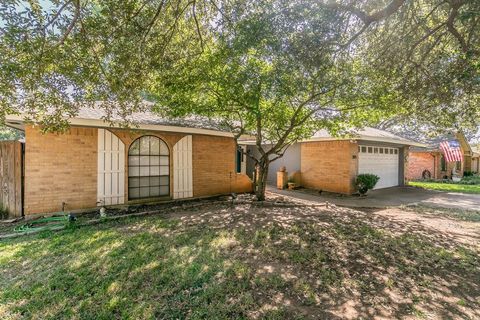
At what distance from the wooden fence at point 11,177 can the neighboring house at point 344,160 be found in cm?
1158

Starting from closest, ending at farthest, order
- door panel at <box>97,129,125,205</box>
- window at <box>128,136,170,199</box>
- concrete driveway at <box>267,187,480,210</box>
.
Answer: door panel at <box>97,129,125,205</box>, window at <box>128,136,170,199</box>, concrete driveway at <box>267,187,480,210</box>

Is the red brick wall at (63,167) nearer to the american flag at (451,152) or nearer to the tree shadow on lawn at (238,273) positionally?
the tree shadow on lawn at (238,273)

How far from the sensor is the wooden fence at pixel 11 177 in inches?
283

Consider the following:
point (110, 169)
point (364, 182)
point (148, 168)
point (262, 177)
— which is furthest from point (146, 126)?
point (364, 182)

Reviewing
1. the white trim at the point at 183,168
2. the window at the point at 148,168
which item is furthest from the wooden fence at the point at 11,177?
the white trim at the point at 183,168

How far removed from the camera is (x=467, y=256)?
4977 millimetres

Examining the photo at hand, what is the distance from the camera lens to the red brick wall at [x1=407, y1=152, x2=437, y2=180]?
2158cm

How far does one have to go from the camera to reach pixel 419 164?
2206 centimetres

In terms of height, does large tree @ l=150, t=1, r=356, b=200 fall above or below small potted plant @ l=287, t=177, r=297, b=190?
above

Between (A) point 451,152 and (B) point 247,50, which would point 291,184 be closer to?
(B) point 247,50

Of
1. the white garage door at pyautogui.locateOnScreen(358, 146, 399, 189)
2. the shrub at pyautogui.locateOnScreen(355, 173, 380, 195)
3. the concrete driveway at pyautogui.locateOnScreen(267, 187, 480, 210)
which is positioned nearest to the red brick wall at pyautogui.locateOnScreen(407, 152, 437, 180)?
the white garage door at pyautogui.locateOnScreen(358, 146, 399, 189)

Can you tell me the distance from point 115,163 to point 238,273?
6.38m

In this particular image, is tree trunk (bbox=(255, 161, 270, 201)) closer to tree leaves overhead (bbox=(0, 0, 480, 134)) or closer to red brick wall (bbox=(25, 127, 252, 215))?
tree leaves overhead (bbox=(0, 0, 480, 134))

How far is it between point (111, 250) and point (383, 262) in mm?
5148
